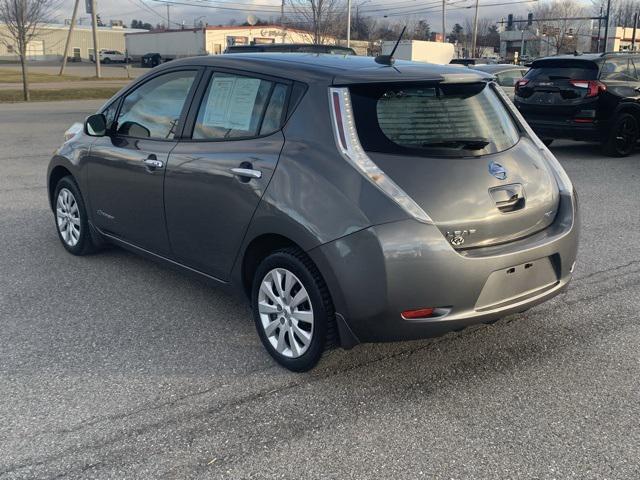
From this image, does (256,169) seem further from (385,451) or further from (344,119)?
(385,451)

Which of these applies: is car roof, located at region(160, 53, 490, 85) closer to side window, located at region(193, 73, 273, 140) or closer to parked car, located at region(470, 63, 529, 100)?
side window, located at region(193, 73, 273, 140)

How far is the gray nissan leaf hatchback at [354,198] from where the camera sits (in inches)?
128

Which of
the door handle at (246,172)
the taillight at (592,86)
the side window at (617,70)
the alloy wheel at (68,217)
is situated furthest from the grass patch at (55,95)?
the door handle at (246,172)

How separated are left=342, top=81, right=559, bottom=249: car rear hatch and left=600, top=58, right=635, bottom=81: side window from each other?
28.3ft

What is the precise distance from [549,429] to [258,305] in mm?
1686

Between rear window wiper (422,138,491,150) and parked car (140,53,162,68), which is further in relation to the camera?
parked car (140,53,162,68)

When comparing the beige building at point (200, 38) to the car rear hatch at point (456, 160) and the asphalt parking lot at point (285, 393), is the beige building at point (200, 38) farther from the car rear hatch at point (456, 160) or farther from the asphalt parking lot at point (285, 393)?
the car rear hatch at point (456, 160)

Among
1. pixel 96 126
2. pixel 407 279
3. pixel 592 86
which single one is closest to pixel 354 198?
pixel 407 279

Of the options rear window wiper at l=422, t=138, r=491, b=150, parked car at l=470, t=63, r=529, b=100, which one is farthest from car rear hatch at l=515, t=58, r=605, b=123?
rear window wiper at l=422, t=138, r=491, b=150

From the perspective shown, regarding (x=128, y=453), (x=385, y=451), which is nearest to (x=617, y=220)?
(x=385, y=451)

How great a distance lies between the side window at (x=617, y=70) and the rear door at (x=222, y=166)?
361 inches

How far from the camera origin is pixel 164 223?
4465 mm

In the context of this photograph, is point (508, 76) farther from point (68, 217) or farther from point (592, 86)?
point (68, 217)

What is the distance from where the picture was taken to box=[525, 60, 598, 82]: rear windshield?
11.3 m
